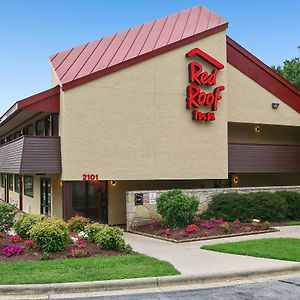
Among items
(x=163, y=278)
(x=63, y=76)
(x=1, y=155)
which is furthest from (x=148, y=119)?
(x=163, y=278)

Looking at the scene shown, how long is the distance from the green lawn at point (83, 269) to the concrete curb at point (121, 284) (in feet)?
0.79

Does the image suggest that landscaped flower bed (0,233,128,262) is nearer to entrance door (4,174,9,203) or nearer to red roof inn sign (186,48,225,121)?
red roof inn sign (186,48,225,121)

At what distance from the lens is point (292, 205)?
66.8 ft

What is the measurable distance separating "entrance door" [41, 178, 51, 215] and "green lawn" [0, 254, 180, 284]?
1226 centimetres

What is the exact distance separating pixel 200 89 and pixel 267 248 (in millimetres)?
10156

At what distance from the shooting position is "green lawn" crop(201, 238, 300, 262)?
11201 mm

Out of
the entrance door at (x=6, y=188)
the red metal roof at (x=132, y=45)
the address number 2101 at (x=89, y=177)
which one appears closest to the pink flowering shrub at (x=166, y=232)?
the address number 2101 at (x=89, y=177)

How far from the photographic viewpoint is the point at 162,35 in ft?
67.6

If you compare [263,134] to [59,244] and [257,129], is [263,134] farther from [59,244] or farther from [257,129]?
[59,244]

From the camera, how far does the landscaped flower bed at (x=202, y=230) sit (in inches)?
599

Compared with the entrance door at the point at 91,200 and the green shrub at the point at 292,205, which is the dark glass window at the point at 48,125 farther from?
the green shrub at the point at 292,205

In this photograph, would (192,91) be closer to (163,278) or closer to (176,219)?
(176,219)

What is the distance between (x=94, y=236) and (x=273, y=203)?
1017 centimetres

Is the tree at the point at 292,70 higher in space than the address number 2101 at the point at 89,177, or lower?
higher
